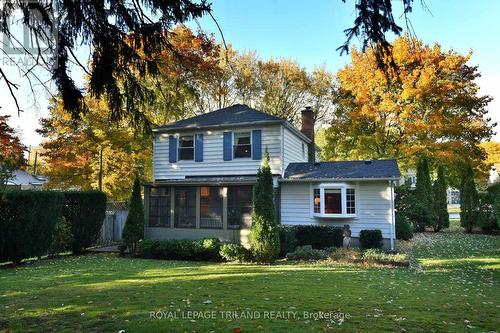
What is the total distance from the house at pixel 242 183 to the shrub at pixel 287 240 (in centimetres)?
172

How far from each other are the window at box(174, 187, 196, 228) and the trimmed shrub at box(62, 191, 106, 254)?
336cm

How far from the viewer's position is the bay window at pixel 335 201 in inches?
612

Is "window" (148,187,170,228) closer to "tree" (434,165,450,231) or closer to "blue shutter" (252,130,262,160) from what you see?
Result: "blue shutter" (252,130,262,160)

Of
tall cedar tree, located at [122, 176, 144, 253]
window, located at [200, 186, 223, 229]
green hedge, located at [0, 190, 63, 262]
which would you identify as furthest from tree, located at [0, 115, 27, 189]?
window, located at [200, 186, 223, 229]

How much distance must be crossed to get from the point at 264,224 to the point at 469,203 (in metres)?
16.7

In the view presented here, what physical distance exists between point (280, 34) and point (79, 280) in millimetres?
7243

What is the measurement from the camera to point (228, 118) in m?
18.4

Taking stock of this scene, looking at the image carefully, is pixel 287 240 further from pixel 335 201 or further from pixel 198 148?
pixel 198 148

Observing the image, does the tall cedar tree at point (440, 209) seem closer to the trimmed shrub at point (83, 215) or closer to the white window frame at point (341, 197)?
the white window frame at point (341, 197)

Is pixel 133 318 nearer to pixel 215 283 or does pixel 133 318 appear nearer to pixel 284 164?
pixel 215 283

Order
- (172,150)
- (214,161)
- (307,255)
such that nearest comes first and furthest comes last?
(307,255), (214,161), (172,150)

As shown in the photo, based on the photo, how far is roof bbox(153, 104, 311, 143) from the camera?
17125mm

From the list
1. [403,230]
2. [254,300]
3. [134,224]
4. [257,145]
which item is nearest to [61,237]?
[134,224]

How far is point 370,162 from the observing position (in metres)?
17.1
